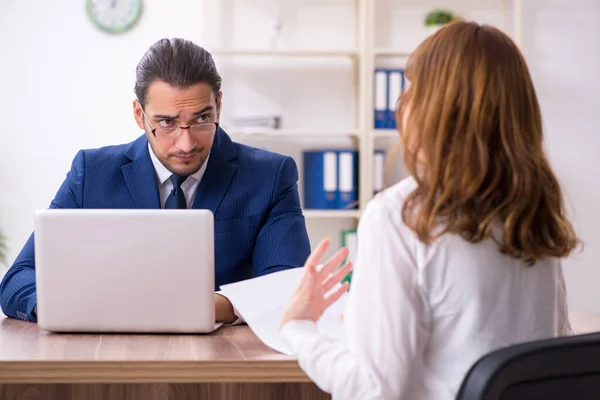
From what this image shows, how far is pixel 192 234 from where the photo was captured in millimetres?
1535

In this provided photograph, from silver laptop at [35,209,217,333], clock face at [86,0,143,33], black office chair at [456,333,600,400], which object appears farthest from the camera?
clock face at [86,0,143,33]

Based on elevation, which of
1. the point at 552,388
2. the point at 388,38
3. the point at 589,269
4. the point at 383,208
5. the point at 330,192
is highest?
the point at 388,38

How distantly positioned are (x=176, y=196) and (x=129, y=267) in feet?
1.98

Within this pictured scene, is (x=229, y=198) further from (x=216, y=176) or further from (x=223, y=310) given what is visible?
(x=223, y=310)

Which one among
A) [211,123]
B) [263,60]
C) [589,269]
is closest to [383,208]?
[211,123]

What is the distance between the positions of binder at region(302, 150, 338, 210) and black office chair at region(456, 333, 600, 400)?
3219 mm

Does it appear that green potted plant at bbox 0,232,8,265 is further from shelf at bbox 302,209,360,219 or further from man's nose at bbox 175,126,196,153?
man's nose at bbox 175,126,196,153

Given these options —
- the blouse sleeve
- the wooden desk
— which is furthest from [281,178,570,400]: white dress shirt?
the wooden desk

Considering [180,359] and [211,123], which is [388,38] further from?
[180,359]

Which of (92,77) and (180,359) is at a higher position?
(92,77)

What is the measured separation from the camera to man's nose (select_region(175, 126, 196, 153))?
2068mm

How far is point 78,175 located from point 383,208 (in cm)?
125

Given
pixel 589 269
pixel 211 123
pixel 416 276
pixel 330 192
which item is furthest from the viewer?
pixel 589 269

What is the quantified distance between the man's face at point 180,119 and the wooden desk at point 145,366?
56 centimetres
